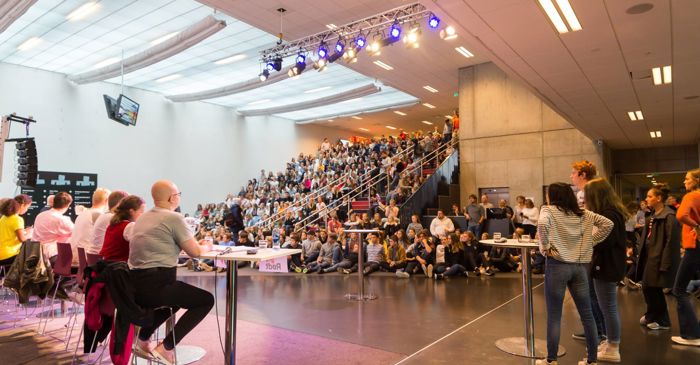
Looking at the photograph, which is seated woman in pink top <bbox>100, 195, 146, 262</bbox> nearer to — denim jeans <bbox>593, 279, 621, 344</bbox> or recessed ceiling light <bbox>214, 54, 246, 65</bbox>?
denim jeans <bbox>593, 279, 621, 344</bbox>

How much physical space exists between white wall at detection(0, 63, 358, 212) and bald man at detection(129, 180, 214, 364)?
13284 mm

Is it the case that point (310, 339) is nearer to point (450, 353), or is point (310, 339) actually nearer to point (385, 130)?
point (450, 353)

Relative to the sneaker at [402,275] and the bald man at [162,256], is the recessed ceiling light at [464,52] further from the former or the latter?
the bald man at [162,256]

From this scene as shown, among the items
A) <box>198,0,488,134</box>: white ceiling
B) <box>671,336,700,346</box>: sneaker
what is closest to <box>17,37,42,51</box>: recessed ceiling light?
<box>198,0,488,134</box>: white ceiling

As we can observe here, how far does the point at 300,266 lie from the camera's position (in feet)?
33.5

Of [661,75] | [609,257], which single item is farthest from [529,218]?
[609,257]

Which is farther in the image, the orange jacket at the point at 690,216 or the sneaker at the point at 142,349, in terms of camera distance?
the orange jacket at the point at 690,216

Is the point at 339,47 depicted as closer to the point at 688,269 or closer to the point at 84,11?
the point at 84,11

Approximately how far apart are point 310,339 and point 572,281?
2567mm

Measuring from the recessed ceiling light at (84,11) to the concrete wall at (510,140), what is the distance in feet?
32.9

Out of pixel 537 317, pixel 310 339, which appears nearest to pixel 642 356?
pixel 537 317

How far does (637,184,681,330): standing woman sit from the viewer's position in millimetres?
4137

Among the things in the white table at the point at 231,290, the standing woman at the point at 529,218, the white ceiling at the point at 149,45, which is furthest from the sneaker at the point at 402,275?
the white ceiling at the point at 149,45

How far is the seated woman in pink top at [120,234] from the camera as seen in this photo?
11.1 ft
